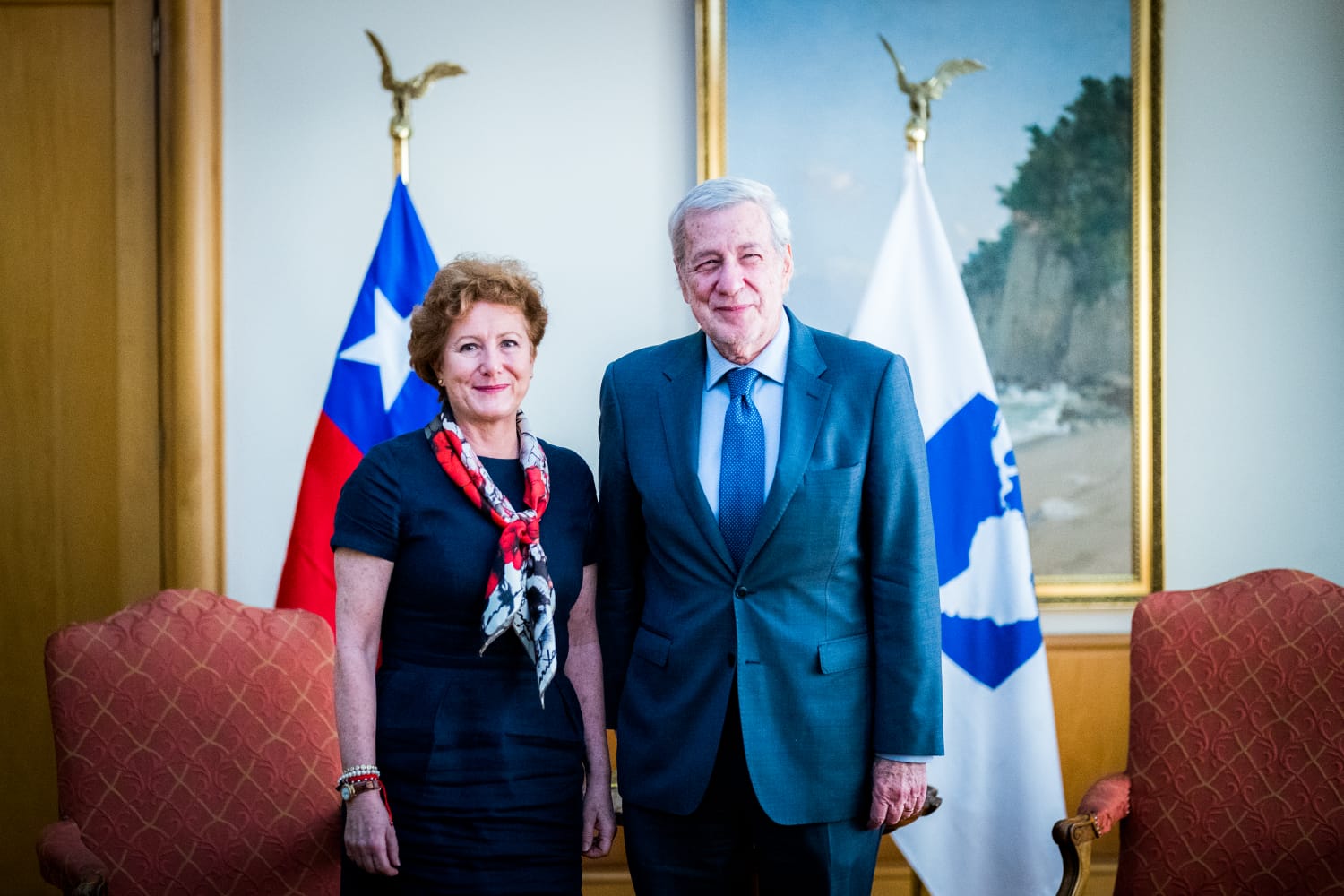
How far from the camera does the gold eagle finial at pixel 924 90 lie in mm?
2799

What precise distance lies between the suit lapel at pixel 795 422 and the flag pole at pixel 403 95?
5.10 feet

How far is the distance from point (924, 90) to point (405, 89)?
140 cm

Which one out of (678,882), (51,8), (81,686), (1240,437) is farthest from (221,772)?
(1240,437)

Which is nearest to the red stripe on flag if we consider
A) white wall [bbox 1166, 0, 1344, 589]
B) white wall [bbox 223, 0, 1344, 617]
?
white wall [bbox 223, 0, 1344, 617]

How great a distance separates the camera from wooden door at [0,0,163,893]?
9.91ft

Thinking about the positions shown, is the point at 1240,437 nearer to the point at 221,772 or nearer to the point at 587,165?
the point at 587,165

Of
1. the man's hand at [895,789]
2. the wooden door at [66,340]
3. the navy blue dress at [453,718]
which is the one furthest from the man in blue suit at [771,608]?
the wooden door at [66,340]

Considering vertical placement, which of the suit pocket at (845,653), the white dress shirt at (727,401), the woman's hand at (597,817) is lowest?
the woman's hand at (597,817)

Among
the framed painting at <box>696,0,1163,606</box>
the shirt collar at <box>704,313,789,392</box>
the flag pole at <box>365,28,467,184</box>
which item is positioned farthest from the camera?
the framed painting at <box>696,0,1163,606</box>

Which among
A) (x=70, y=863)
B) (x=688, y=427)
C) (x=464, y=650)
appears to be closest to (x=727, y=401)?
(x=688, y=427)

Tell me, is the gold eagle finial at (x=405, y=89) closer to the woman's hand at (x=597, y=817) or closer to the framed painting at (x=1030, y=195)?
the framed painting at (x=1030, y=195)

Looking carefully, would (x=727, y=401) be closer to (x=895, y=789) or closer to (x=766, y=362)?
(x=766, y=362)

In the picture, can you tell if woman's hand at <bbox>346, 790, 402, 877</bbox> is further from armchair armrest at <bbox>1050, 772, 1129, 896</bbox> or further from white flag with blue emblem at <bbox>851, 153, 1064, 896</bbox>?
white flag with blue emblem at <bbox>851, 153, 1064, 896</bbox>

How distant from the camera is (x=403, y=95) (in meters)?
2.95
